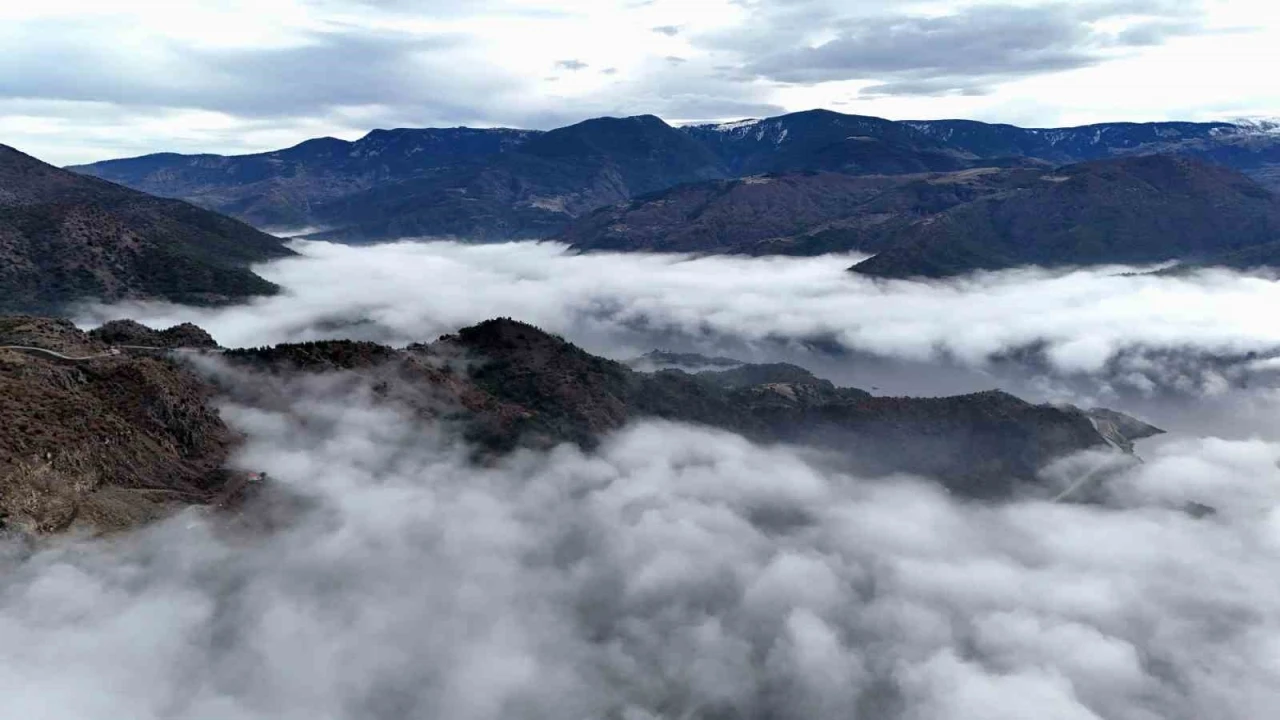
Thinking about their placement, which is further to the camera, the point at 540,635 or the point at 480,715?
the point at 540,635

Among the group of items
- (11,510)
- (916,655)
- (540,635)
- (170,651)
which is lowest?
(916,655)

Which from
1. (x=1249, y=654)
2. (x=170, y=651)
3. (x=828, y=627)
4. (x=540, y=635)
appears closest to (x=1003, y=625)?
(x=828, y=627)

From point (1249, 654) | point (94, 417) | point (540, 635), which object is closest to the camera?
point (94, 417)

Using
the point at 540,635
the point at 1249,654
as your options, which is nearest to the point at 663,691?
the point at 540,635

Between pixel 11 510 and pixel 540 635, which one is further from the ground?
pixel 11 510

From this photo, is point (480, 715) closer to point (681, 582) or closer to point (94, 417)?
point (681, 582)

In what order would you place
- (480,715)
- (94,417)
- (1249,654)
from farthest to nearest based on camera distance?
1. (1249,654)
2. (94,417)
3. (480,715)
